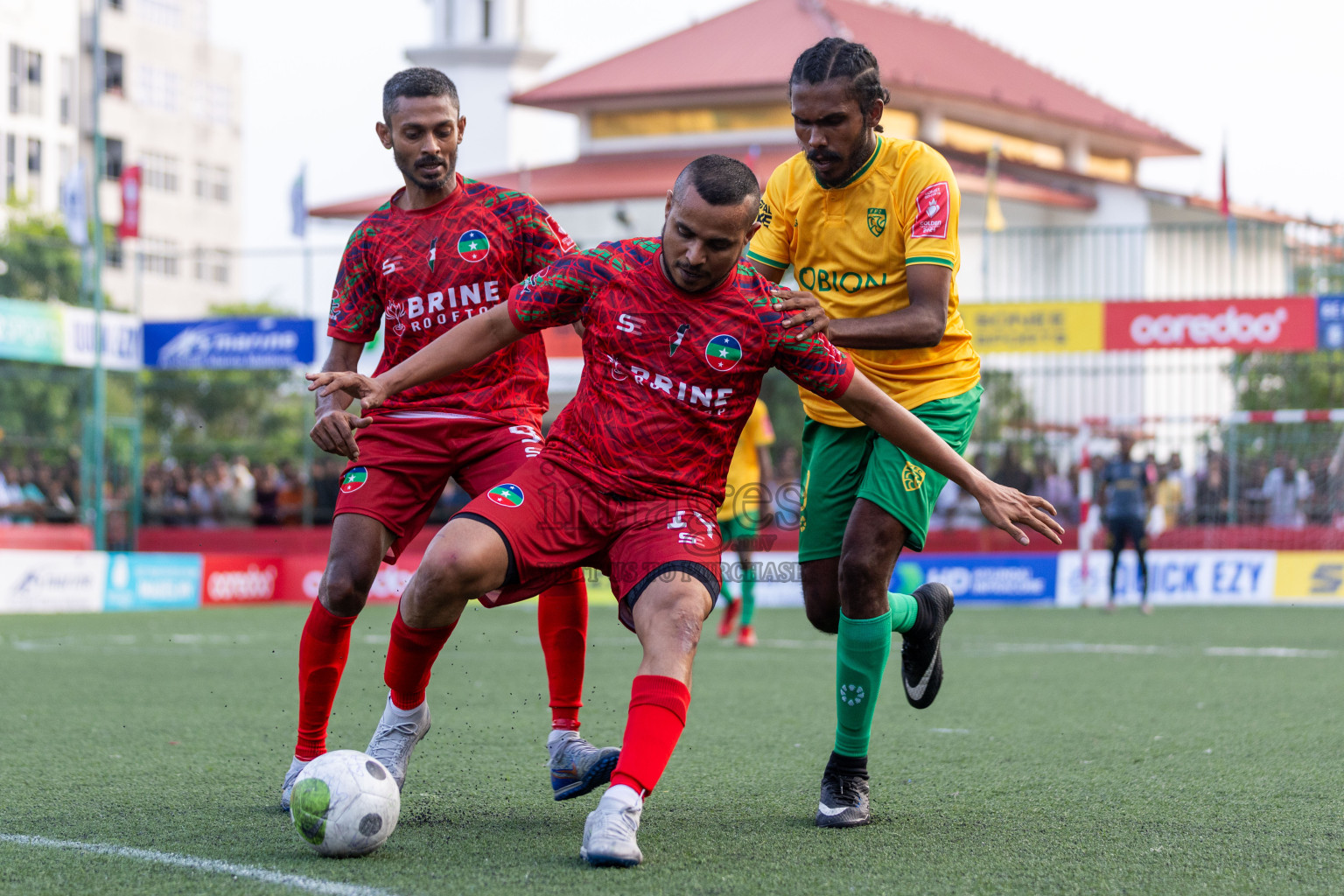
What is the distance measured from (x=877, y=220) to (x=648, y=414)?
1048 mm

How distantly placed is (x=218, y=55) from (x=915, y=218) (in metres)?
69.4

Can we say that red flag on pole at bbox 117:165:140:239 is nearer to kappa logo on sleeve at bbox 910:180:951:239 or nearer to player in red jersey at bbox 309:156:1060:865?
player in red jersey at bbox 309:156:1060:865

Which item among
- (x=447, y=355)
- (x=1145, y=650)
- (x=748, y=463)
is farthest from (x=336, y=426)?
(x=1145, y=650)

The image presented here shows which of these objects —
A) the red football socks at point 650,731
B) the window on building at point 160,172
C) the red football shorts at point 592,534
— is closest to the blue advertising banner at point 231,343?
the red football shorts at point 592,534

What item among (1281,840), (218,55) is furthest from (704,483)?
(218,55)

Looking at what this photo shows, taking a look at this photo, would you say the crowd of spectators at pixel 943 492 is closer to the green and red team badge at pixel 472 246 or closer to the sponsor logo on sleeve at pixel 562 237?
the sponsor logo on sleeve at pixel 562 237

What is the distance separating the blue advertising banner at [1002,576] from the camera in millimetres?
18609

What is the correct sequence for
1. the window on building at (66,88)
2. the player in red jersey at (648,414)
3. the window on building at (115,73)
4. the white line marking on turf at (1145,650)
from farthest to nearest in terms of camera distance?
the window on building at (115,73), the window on building at (66,88), the white line marking on turf at (1145,650), the player in red jersey at (648,414)

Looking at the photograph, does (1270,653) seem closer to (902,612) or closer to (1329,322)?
(902,612)

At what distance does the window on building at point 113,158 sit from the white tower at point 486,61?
1395 cm

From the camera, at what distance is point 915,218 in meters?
4.73

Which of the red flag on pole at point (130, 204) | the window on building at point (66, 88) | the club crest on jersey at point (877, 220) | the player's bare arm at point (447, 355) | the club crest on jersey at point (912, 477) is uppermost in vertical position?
the window on building at point (66, 88)

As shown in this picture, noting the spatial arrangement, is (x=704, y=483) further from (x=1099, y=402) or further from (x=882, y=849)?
(x=1099, y=402)

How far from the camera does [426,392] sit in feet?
16.7
